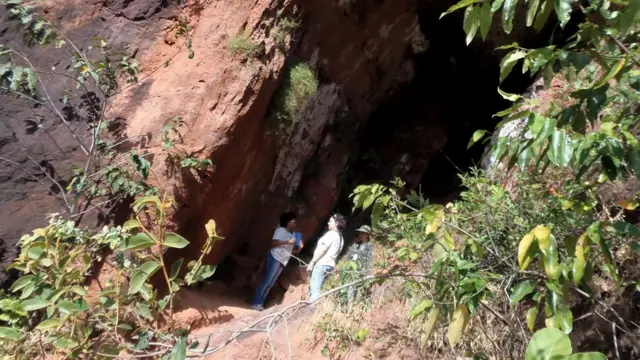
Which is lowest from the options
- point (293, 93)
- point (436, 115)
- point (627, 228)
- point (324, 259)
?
point (436, 115)

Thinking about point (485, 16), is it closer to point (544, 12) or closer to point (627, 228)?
point (544, 12)

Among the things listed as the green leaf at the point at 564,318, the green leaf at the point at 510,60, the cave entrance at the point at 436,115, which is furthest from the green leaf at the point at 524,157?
the cave entrance at the point at 436,115

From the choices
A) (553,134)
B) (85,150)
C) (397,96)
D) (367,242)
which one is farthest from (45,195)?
(397,96)

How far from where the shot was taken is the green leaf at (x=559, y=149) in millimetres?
1911

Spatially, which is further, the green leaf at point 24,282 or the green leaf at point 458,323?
the green leaf at point 24,282

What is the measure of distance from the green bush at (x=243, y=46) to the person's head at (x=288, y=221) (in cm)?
206

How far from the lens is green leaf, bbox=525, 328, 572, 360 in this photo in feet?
4.04

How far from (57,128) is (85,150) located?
0.44 meters

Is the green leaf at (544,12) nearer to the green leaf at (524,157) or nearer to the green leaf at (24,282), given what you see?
the green leaf at (524,157)

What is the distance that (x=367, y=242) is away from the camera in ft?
20.7

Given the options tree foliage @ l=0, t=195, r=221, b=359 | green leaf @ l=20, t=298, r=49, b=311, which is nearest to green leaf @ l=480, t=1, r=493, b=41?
tree foliage @ l=0, t=195, r=221, b=359

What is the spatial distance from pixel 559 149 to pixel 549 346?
0.90 m

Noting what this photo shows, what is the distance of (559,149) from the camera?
1917mm

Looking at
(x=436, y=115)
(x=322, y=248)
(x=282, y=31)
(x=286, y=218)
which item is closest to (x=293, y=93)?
(x=282, y=31)
